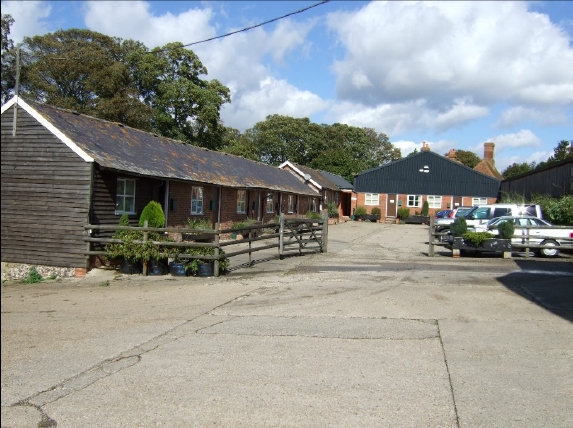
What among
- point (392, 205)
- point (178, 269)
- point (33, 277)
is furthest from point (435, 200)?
point (33, 277)

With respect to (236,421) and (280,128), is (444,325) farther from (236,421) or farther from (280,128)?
(280,128)

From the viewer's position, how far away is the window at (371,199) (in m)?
58.9

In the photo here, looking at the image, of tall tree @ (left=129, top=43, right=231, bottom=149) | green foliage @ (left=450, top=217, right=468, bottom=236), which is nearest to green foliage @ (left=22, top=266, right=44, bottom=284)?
green foliage @ (left=450, top=217, right=468, bottom=236)

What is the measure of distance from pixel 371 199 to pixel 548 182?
85.6ft

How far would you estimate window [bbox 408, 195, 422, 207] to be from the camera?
192 ft

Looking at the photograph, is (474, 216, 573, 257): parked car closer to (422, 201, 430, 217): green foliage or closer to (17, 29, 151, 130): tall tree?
(17, 29, 151, 130): tall tree

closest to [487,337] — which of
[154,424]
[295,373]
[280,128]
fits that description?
[295,373]

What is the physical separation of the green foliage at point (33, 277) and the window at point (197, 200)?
26.9 feet

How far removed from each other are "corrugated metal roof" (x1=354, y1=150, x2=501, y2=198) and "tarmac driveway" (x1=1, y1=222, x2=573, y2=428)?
45982 mm

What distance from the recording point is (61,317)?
9.68 metres

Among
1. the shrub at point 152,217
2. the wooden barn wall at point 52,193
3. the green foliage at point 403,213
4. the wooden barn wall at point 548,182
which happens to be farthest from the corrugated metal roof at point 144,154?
the green foliage at point 403,213

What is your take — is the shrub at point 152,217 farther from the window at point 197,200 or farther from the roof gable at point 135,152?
the window at point 197,200

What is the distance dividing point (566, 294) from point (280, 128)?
70077 mm

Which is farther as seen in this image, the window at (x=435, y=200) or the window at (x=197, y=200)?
the window at (x=435, y=200)
